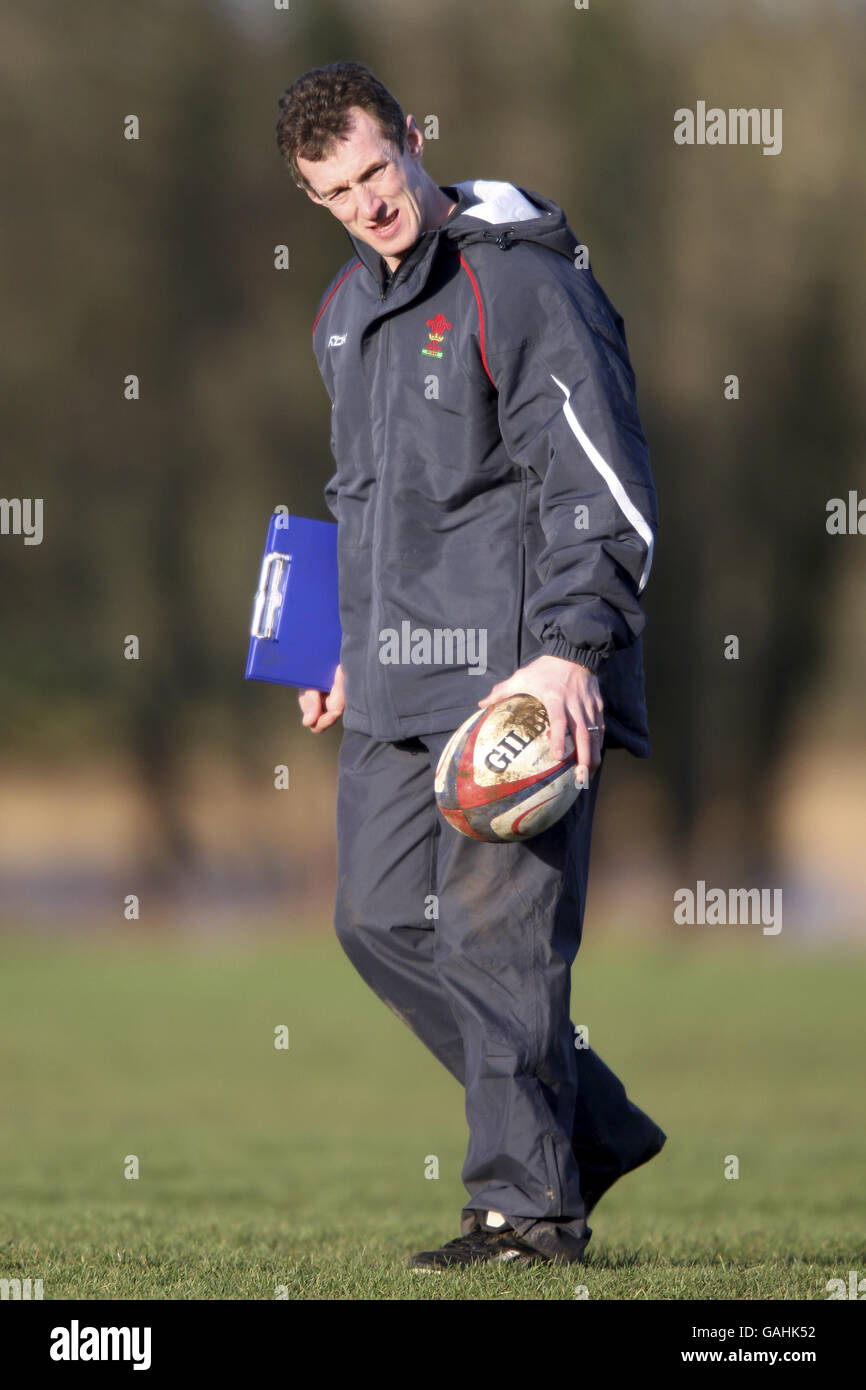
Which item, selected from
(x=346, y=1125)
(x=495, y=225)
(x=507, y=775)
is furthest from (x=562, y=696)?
(x=346, y=1125)

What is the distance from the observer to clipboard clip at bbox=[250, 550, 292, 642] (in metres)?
4.77

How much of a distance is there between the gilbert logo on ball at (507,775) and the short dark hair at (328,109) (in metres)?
1.38

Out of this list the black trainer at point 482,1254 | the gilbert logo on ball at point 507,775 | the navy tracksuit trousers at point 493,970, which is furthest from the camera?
the navy tracksuit trousers at point 493,970

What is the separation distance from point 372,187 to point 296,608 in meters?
1.14

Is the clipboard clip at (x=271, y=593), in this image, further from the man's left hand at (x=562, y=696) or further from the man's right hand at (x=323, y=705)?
the man's left hand at (x=562, y=696)

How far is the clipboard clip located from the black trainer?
1659mm

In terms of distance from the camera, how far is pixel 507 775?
3758mm

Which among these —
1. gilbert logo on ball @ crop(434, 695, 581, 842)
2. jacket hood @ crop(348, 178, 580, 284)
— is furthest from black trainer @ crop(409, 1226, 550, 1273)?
jacket hood @ crop(348, 178, 580, 284)

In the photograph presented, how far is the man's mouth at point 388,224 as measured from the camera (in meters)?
4.21

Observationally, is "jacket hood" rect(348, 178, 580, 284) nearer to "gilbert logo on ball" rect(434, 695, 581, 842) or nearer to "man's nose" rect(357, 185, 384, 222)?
"man's nose" rect(357, 185, 384, 222)

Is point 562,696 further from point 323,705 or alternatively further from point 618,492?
point 323,705

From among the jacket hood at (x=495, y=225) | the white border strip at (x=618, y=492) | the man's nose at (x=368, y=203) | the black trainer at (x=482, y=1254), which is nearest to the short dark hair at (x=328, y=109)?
the man's nose at (x=368, y=203)

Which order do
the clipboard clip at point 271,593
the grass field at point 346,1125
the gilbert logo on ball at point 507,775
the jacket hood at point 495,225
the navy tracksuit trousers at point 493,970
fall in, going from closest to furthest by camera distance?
the gilbert logo on ball at point 507,775 < the navy tracksuit trousers at point 493,970 < the grass field at point 346,1125 < the jacket hood at point 495,225 < the clipboard clip at point 271,593
